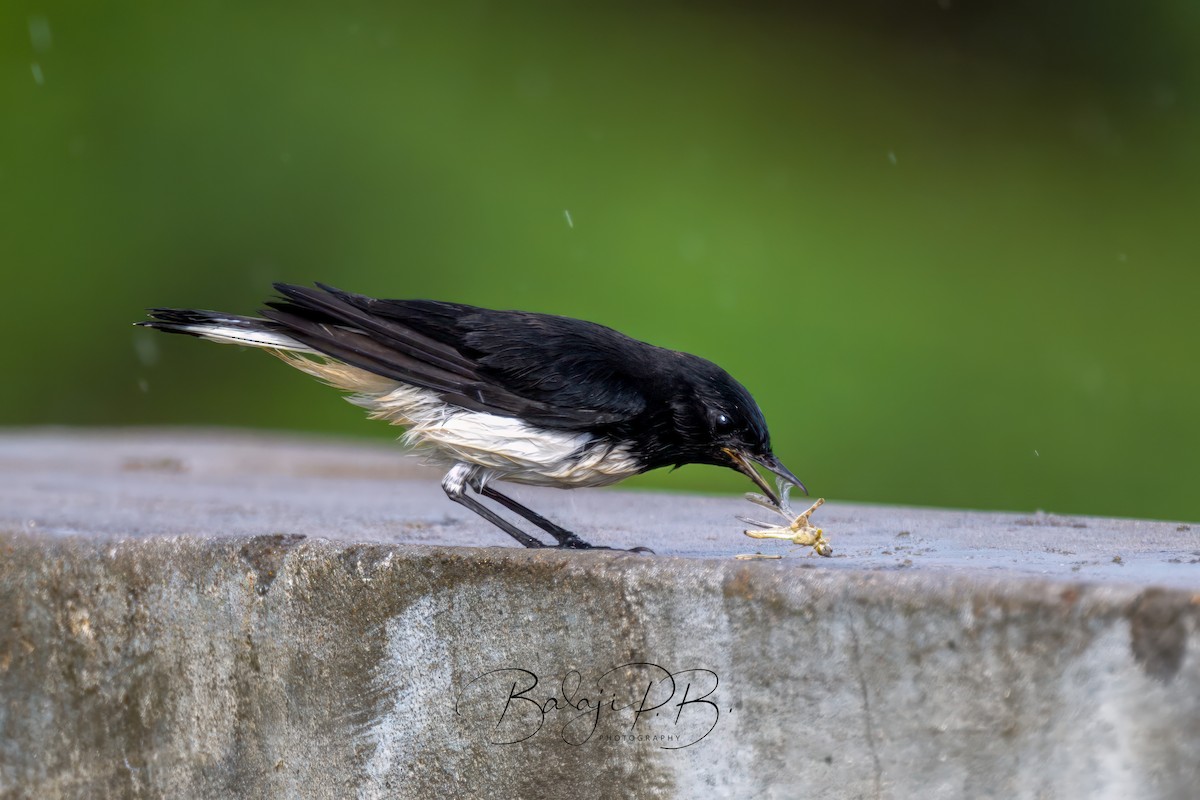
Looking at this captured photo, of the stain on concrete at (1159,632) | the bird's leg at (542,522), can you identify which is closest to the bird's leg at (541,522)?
the bird's leg at (542,522)

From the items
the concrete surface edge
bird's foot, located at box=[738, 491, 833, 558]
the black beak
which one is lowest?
→ the concrete surface edge

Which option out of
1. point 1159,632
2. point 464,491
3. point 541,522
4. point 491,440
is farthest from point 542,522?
point 1159,632

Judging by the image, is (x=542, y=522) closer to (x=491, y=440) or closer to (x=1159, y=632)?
(x=491, y=440)

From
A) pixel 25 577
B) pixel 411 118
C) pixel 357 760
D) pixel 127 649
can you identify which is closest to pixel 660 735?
pixel 357 760

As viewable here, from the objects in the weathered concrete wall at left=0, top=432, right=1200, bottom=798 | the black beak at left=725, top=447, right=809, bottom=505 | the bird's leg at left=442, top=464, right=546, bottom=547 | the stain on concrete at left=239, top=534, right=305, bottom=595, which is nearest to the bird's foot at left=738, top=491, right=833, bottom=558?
the weathered concrete wall at left=0, top=432, right=1200, bottom=798

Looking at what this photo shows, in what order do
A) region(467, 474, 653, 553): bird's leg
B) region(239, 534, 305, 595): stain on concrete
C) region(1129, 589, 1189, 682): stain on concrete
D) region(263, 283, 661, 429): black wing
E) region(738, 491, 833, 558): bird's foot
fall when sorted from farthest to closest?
region(467, 474, 653, 553): bird's leg → region(263, 283, 661, 429): black wing → region(239, 534, 305, 595): stain on concrete → region(738, 491, 833, 558): bird's foot → region(1129, 589, 1189, 682): stain on concrete

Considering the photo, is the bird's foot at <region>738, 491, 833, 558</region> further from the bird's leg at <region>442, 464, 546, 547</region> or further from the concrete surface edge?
the bird's leg at <region>442, 464, 546, 547</region>
